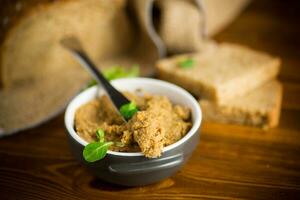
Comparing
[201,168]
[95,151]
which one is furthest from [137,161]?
[201,168]

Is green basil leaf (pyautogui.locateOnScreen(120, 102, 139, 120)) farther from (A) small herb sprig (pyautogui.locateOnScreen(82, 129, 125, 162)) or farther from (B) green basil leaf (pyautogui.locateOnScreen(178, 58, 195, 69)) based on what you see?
(B) green basil leaf (pyautogui.locateOnScreen(178, 58, 195, 69))

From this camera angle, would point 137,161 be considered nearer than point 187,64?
Yes

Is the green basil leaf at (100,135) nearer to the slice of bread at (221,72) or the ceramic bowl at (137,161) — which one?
the ceramic bowl at (137,161)

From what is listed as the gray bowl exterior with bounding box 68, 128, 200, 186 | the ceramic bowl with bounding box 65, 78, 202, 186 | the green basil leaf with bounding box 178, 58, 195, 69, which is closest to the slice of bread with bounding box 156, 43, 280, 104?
the green basil leaf with bounding box 178, 58, 195, 69

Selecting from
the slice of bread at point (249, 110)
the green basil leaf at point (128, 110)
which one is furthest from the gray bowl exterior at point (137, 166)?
the slice of bread at point (249, 110)

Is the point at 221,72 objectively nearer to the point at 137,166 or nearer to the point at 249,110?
the point at 249,110

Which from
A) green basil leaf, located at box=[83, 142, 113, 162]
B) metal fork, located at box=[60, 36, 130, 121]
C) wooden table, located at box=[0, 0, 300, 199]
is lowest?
wooden table, located at box=[0, 0, 300, 199]

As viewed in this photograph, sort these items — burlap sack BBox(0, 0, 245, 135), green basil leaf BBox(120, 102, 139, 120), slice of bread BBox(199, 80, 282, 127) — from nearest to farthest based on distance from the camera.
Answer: green basil leaf BBox(120, 102, 139, 120) → slice of bread BBox(199, 80, 282, 127) → burlap sack BBox(0, 0, 245, 135)
